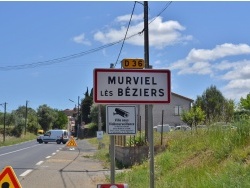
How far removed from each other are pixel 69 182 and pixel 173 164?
407cm

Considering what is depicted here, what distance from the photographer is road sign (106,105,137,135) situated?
19.5ft

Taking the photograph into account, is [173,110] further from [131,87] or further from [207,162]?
[131,87]

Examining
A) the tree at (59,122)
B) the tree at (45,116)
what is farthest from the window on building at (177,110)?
the tree at (59,122)

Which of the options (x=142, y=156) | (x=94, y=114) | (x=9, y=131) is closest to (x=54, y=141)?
(x=94, y=114)

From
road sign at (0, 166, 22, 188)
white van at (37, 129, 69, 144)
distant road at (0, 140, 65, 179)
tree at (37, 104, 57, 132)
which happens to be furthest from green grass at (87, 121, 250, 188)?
tree at (37, 104, 57, 132)

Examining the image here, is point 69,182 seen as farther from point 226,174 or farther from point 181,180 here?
point 226,174

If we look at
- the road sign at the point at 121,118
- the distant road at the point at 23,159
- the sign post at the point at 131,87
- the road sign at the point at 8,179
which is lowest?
the distant road at the point at 23,159

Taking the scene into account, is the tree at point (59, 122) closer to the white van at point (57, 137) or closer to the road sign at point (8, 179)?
the white van at point (57, 137)

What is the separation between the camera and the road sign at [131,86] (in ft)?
18.6

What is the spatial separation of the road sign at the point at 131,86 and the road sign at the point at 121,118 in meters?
0.27

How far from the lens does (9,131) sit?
10088cm

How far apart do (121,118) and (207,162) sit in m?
4.36

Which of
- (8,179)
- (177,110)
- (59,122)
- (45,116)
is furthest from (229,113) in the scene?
(59,122)

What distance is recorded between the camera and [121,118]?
19.7 feet
